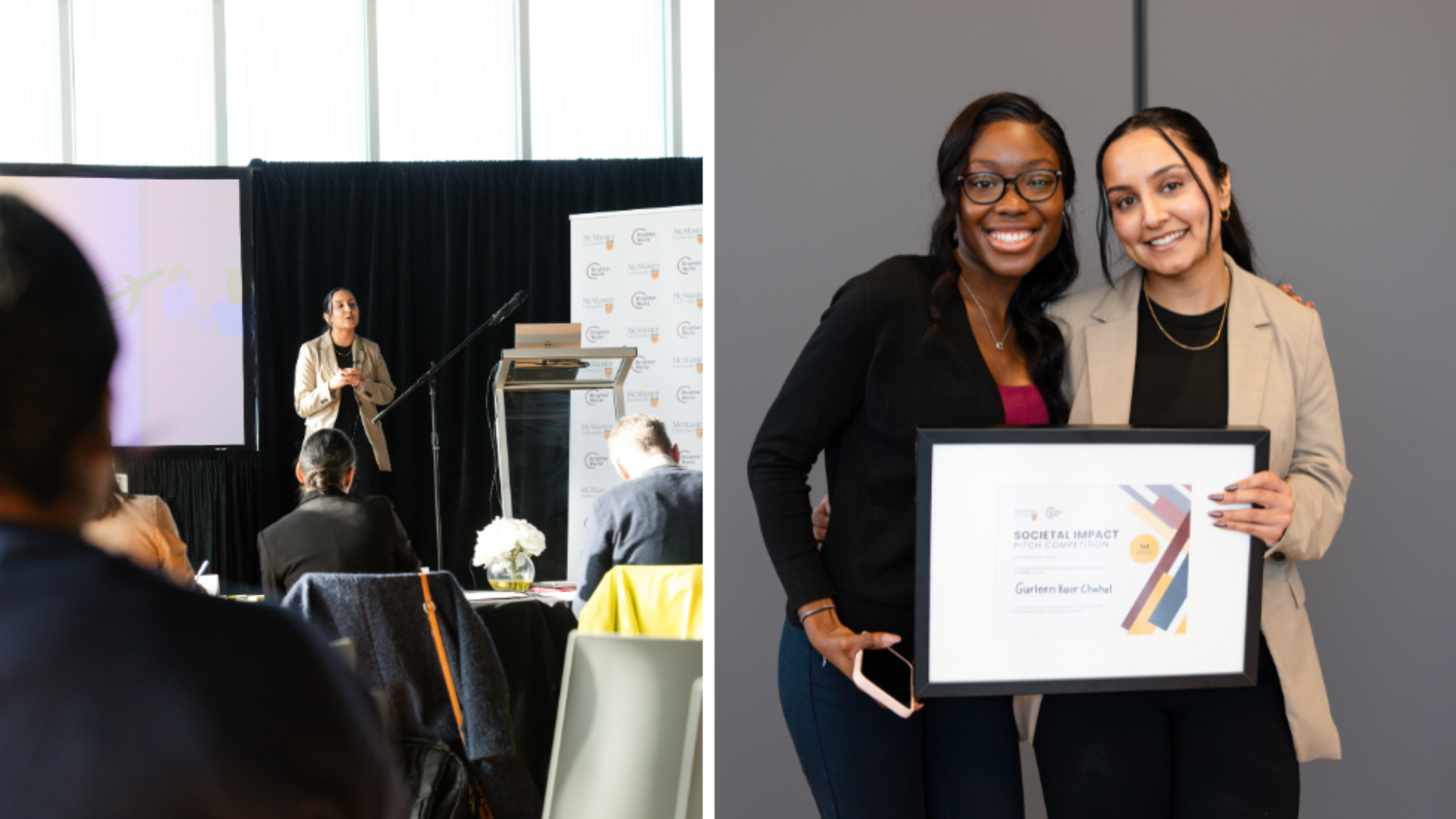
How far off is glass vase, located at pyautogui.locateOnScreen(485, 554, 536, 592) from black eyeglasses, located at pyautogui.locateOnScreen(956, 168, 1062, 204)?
2767 millimetres

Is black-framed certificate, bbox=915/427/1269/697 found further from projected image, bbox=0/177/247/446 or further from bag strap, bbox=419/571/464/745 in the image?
projected image, bbox=0/177/247/446

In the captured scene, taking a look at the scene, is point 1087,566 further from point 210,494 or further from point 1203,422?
point 210,494

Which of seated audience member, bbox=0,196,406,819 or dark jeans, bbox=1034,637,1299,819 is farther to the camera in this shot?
dark jeans, bbox=1034,637,1299,819

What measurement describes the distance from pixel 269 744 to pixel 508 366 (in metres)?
4.16

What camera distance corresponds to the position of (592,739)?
8.58ft

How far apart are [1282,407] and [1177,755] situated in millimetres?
496

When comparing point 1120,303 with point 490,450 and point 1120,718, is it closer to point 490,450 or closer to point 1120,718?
point 1120,718

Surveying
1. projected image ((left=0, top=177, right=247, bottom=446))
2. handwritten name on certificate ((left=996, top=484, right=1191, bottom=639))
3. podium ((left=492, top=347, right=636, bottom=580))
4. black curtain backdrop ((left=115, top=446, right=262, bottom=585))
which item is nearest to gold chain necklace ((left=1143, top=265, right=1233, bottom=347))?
handwritten name on certificate ((left=996, top=484, right=1191, bottom=639))

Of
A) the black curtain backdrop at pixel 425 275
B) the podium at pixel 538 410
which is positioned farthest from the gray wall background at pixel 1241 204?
the black curtain backdrop at pixel 425 275

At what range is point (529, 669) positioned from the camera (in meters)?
3.15

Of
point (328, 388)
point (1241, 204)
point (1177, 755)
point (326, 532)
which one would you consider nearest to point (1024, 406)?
point (1177, 755)

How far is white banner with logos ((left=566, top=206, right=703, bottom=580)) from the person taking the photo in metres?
6.75

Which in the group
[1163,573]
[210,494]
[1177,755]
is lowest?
[210,494]

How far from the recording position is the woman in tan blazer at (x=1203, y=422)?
131cm
